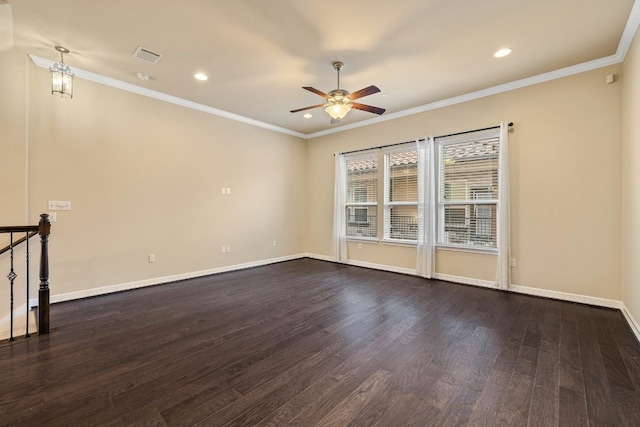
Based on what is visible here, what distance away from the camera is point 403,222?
5.48 metres

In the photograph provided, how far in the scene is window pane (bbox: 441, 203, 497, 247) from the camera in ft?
14.6

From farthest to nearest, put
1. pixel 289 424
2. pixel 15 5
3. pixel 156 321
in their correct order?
pixel 156 321
pixel 15 5
pixel 289 424

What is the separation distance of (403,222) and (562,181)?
2458mm

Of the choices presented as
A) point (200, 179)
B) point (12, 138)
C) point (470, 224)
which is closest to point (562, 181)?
point (470, 224)

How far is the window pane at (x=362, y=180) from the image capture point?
5969mm

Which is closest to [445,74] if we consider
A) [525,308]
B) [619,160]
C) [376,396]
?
[619,160]

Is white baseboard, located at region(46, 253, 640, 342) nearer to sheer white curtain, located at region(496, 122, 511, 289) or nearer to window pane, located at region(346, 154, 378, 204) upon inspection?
sheer white curtain, located at region(496, 122, 511, 289)

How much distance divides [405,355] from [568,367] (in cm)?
125

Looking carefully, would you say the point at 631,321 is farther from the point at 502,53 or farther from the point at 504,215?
the point at 502,53

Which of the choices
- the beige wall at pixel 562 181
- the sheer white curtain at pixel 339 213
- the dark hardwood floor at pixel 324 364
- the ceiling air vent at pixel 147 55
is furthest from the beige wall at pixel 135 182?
the beige wall at pixel 562 181

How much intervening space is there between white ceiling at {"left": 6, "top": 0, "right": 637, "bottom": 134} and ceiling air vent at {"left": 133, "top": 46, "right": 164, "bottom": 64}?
0.27 ft

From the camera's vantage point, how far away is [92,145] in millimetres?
3938

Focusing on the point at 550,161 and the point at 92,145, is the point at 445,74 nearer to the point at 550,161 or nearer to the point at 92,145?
the point at 550,161

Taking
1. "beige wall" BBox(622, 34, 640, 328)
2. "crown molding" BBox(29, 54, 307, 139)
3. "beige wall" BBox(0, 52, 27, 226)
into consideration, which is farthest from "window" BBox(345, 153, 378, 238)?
"beige wall" BBox(0, 52, 27, 226)
